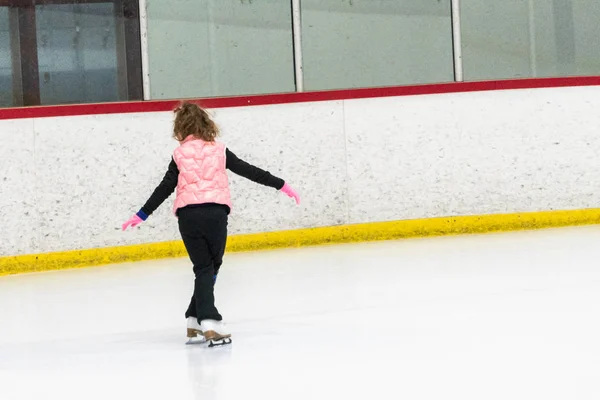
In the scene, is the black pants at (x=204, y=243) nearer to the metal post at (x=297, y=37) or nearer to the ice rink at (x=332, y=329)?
the ice rink at (x=332, y=329)

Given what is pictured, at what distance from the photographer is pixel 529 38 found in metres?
9.17

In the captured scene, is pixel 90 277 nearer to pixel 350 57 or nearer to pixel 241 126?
pixel 241 126

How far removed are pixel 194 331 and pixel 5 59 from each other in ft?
15.6

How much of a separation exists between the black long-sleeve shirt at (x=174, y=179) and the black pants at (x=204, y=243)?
0.36 ft

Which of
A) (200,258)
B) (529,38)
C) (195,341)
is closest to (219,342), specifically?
(195,341)

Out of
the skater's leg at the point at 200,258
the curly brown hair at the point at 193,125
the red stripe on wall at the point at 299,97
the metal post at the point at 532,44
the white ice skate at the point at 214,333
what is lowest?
the white ice skate at the point at 214,333

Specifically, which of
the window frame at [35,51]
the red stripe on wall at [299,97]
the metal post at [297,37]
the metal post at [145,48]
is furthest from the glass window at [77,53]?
the metal post at [297,37]

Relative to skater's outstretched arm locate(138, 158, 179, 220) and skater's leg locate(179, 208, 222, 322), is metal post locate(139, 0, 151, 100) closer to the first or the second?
skater's outstretched arm locate(138, 158, 179, 220)

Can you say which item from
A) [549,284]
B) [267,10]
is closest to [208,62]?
[267,10]

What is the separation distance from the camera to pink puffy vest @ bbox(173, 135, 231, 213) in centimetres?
437

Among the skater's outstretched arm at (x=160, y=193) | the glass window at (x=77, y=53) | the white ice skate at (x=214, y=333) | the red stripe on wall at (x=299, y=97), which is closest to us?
the white ice skate at (x=214, y=333)

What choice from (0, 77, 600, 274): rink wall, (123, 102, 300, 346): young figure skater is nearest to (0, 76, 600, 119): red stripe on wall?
(0, 77, 600, 274): rink wall

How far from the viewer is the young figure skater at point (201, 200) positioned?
4.35 meters

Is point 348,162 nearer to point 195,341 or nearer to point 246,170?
point 246,170
